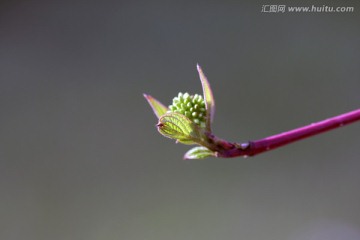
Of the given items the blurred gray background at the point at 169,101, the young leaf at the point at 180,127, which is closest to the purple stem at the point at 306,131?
the young leaf at the point at 180,127

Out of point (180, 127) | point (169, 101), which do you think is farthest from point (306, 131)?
point (169, 101)

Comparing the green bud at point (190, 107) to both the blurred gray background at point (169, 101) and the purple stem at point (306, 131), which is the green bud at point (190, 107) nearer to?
the purple stem at point (306, 131)

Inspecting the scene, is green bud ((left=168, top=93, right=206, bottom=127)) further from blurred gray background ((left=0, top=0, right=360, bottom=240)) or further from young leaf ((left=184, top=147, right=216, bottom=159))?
blurred gray background ((left=0, top=0, right=360, bottom=240))

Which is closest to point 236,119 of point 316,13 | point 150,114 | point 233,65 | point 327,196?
point 233,65

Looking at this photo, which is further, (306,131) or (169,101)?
(169,101)

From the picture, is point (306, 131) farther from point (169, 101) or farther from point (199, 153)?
point (169, 101)

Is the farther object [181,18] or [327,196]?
[181,18]

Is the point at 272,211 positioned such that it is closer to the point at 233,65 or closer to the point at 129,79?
the point at 233,65
